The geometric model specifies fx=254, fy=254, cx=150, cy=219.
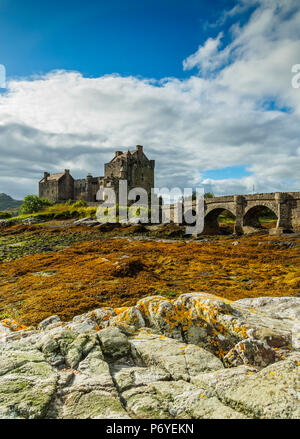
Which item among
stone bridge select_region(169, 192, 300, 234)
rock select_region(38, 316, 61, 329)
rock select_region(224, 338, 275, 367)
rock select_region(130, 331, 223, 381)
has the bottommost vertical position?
rock select_region(38, 316, 61, 329)

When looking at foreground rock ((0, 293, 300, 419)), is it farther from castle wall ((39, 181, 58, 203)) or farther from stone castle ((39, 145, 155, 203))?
castle wall ((39, 181, 58, 203))

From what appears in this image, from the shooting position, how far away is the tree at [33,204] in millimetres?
76375

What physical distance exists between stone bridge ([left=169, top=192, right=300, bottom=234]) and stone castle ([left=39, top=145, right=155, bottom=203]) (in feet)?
105

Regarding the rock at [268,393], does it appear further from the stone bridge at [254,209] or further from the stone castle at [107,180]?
the stone castle at [107,180]

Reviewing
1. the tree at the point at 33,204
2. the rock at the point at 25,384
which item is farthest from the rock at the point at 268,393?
the tree at the point at 33,204

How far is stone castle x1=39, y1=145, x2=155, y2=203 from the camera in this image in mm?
71188

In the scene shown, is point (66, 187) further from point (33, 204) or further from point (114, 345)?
point (114, 345)

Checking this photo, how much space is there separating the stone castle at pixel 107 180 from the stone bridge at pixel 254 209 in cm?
3196

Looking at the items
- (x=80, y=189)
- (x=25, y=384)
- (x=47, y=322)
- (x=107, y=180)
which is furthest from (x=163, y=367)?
(x=80, y=189)

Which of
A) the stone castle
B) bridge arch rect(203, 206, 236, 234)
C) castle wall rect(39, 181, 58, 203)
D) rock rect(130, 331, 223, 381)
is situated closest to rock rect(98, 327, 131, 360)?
rock rect(130, 331, 223, 381)

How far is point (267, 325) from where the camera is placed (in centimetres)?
544
